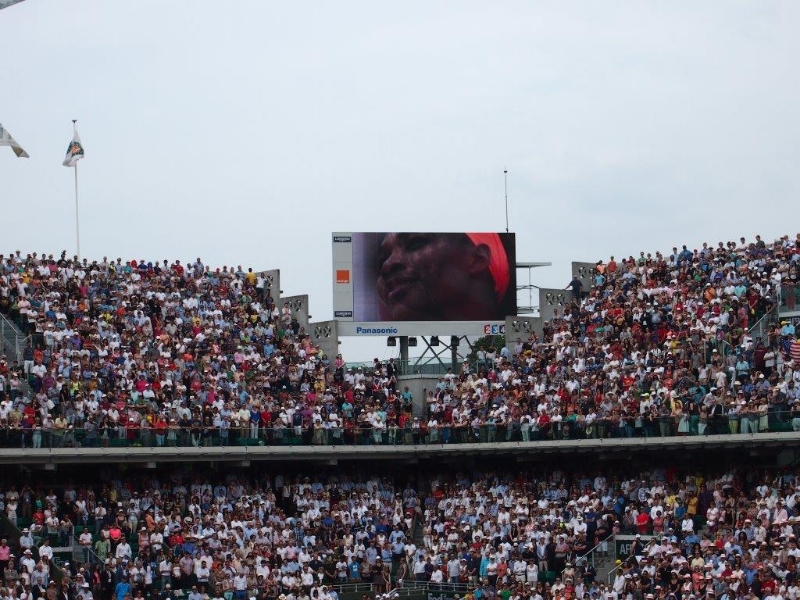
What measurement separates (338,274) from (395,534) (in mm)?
10175

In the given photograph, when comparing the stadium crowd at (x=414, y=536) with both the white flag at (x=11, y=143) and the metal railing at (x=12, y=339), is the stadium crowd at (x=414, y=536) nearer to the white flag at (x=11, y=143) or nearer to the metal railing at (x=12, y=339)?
the metal railing at (x=12, y=339)

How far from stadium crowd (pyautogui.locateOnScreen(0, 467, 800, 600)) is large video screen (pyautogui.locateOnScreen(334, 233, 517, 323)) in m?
6.88

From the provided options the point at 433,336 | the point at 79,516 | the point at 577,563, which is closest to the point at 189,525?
the point at 79,516

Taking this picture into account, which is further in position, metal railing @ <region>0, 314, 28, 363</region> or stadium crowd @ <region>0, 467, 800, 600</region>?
metal railing @ <region>0, 314, 28, 363</region>

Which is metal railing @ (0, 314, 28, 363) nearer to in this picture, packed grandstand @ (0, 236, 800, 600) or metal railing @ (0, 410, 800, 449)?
packed grandstand @ (0, 236, 800, 600)

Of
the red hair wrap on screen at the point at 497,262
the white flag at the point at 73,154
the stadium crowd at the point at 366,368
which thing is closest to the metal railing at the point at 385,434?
the stadium crowd at the point at 366,368

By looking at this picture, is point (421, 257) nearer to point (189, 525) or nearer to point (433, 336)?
point (433, 336)

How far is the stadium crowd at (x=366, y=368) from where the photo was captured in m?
41.5

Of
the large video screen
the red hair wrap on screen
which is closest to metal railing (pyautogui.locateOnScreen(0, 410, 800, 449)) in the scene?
the large video screen

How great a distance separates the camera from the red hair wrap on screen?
172ft

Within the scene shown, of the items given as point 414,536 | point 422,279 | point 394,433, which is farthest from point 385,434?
point 422,279

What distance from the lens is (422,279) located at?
171 feet

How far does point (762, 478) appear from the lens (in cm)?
4100

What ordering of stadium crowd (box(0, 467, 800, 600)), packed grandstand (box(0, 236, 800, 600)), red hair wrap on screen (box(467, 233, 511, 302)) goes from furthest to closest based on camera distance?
red hair wrap on screen (box(467, 233, 511, 302)) → packed grandstand (box(0, 236, 800, 600)) → stadium crowd (box(0, 467, 800, 600))
